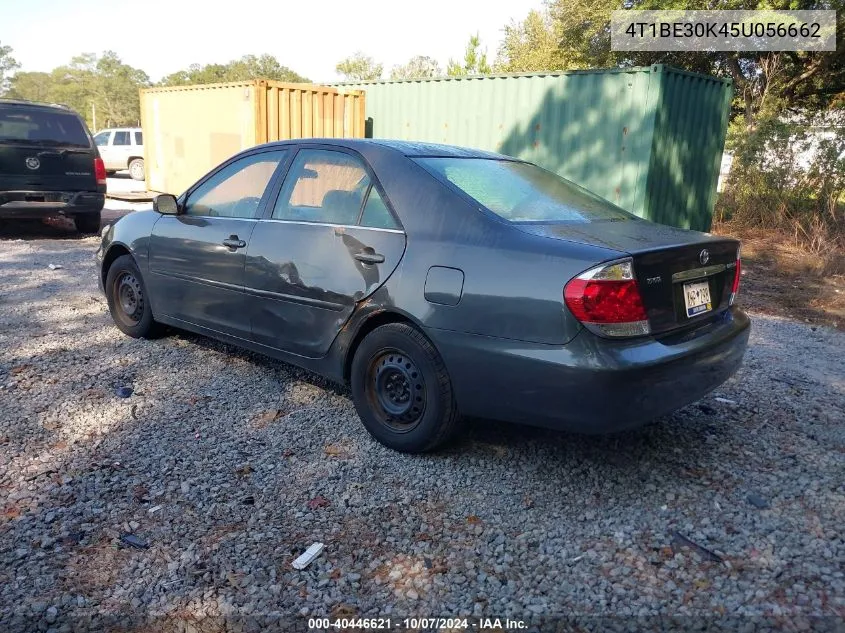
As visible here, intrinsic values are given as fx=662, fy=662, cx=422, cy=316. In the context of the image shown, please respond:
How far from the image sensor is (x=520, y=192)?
3592 mm

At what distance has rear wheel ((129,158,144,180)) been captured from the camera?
75.8 feet

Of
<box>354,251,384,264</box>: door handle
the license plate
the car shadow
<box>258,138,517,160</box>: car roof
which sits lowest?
the car shadow

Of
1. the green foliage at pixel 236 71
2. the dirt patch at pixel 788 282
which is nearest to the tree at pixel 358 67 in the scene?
the green foliage at pixel 236 71

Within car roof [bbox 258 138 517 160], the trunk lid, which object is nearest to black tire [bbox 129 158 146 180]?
car roof [bbox 258 138 517 160]

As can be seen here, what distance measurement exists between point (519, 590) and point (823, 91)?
2300cm

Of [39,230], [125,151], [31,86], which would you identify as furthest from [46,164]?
[31,86]

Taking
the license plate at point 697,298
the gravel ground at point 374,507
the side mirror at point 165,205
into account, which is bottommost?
the gravel ground at point 374,507

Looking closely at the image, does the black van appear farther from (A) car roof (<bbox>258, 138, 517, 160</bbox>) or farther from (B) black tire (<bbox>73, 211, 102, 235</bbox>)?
(A) car roof (<bbox>258, 138, 517, 160</bbox>)

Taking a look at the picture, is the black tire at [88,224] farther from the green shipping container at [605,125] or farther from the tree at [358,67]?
the tree at [358,67]

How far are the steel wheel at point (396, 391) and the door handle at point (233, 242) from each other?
1238mm

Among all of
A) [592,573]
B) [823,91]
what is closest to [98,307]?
[592,573]

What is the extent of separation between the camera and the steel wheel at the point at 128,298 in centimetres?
510

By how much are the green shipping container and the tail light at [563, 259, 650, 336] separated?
6.70 meters

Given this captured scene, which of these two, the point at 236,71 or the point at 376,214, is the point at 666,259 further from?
the point at 236,71
